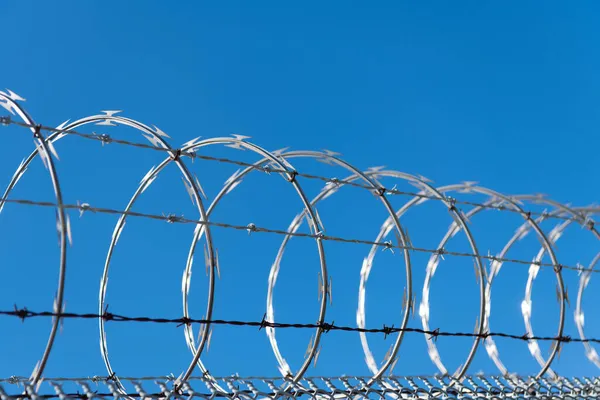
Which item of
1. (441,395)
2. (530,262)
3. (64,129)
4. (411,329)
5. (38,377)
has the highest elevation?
(530,262)

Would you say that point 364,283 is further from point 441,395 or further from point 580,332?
point 580,332

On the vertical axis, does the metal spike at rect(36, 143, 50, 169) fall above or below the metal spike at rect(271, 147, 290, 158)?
below

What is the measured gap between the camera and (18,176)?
9.20m

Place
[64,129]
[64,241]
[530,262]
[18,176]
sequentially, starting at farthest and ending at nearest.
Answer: [530,262], [18,176], [64,129], [64,241]

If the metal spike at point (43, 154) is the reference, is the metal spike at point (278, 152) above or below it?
above

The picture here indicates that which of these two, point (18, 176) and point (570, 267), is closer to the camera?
point (18, 176)

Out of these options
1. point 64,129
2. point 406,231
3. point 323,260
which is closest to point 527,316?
point 406,231

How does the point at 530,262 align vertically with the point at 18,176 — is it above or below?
above

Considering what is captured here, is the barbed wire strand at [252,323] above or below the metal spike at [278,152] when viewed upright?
below

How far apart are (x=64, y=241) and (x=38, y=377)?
52.8 inches

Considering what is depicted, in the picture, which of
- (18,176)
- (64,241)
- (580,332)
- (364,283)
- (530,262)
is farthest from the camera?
(580,332)

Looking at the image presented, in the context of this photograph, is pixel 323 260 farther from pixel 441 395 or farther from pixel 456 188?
pixel 456 188

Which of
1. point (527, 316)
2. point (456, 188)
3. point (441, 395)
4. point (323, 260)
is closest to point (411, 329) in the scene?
point (441, 395)

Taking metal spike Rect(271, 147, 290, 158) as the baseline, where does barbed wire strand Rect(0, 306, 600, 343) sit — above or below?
below
